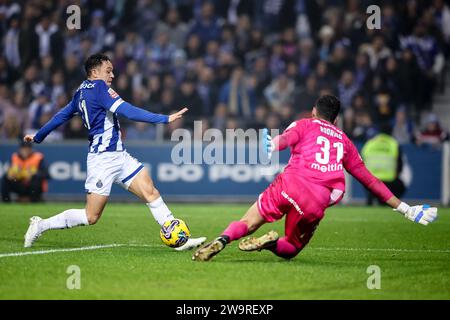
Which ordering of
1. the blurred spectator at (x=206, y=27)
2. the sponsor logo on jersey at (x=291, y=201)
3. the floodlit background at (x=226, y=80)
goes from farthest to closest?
1. the blurred spectator at (x=206, y=27)
2. the floodlit background at (x=226, y=80)
3. the sponsor logo on jersey at (x=291, y=201)

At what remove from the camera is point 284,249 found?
353 inches

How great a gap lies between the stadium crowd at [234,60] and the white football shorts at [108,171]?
10.2 meters

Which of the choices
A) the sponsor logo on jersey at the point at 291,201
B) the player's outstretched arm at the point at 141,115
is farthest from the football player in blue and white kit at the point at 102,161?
the sponsor logo on jersey at the point at 291,201

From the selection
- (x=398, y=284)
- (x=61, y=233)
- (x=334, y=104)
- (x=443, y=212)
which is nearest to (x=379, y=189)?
(x=334, y=104)

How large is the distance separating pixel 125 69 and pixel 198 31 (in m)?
2.00

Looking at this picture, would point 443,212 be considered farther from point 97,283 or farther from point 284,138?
point 97,283

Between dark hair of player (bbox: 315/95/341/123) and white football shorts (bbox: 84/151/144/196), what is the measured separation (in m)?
2.17

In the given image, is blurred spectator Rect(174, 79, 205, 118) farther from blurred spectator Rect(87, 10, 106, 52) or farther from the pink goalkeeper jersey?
the pink goalkeeper jersey

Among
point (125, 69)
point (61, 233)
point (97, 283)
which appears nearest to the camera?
point (97, 283)

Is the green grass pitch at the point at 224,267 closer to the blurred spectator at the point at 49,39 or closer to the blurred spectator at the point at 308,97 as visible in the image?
the blurred spectator at the point at 308,97

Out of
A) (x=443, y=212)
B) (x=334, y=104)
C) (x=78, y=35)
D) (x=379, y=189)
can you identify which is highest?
(x=78, y=35)

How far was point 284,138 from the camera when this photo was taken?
856 centimetres

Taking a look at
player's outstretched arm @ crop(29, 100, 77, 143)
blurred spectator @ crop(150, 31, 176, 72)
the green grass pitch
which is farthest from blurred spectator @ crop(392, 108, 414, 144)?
player's outstretched arm @ crop(29, 100, 77, 143)

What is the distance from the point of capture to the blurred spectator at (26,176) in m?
19.2
